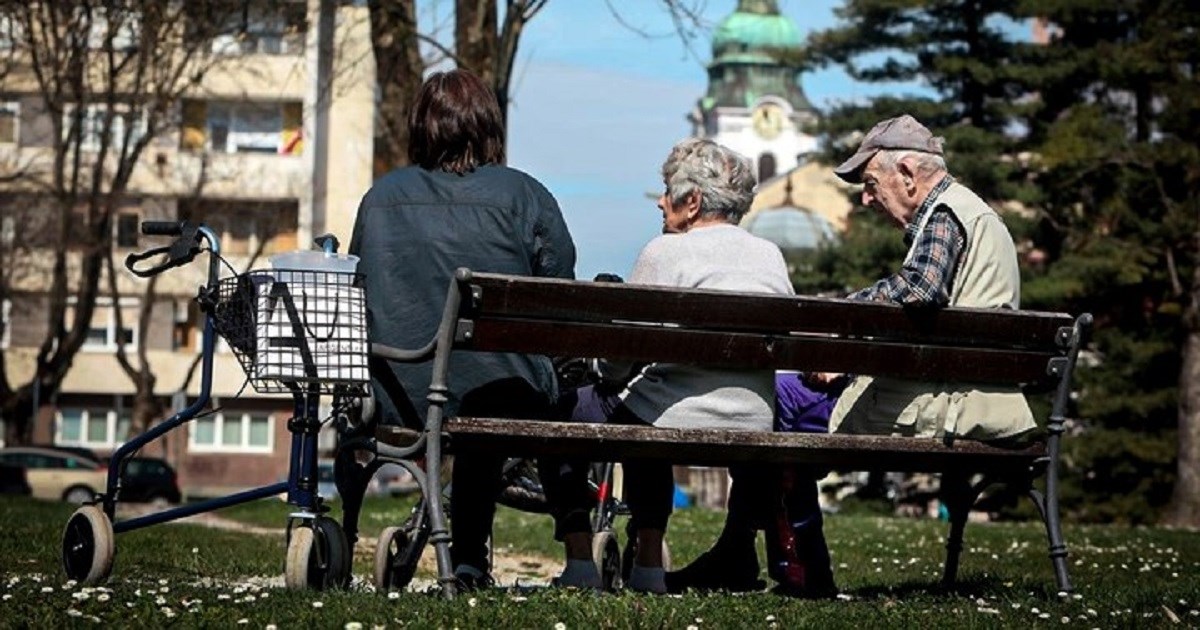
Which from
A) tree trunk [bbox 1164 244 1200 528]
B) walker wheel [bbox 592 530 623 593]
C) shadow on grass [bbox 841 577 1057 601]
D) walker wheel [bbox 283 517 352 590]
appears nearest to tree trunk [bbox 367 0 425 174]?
shadow on grass [bbox 841 577 1057 601]

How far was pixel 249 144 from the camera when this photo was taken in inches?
2945

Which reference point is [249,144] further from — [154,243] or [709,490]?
[709,490]

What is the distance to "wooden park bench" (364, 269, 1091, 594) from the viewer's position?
24.0 ft

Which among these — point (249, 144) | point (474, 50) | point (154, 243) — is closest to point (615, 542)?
point (474, 50)

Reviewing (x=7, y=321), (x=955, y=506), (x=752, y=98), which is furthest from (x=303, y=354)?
(x=752, y=98)

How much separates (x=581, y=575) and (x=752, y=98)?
155722 mm

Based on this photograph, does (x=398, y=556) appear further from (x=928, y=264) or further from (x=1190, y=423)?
(x=1190, y=423)

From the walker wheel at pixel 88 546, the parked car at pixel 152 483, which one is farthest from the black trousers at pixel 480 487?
the parked car at pixel 152 483

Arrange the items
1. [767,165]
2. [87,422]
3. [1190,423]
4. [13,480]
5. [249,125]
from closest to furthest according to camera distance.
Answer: [1190,423] < [13,480] < [249,125] < [87,422] < [767,165]

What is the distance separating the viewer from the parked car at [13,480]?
51.8m

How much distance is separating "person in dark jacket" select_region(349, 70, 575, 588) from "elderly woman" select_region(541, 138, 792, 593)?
0.26 m

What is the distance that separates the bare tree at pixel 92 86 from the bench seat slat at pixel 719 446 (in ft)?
50.4

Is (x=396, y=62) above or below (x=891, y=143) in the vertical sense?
above

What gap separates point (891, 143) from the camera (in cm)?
855
